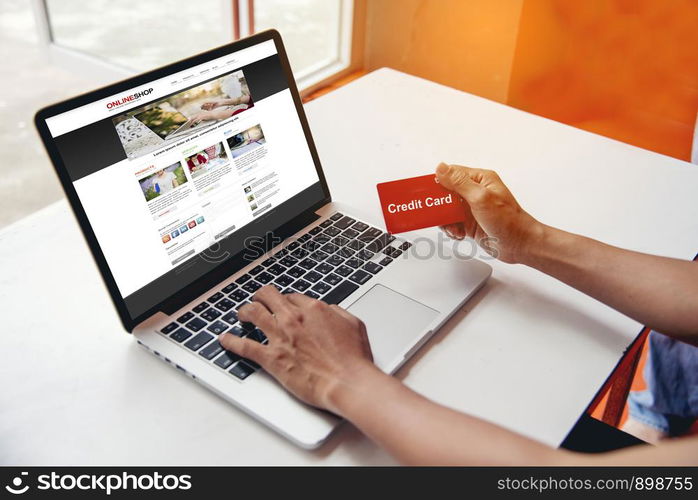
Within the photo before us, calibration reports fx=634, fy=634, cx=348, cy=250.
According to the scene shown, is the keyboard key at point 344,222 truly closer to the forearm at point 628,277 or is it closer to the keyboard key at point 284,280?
the keyboard key at point 284,280

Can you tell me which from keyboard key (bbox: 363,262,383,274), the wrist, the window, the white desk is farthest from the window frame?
the wrist

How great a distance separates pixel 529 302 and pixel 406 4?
1.39 meters

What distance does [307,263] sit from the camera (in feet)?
2.78

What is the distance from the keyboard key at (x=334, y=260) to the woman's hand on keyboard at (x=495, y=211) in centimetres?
18

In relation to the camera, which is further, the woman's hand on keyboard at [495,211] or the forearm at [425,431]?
the woman's hand on keyboard at [495,211]

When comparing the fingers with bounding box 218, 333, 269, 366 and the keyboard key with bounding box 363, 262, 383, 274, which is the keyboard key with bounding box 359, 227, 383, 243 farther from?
the fingers with bounding box 218, 333, 269, 366

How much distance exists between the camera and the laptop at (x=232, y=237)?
68 cm

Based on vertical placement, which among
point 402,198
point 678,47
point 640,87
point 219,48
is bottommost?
point 640,87

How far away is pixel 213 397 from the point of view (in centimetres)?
68

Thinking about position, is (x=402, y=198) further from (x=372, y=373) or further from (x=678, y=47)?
(x=678, y=47)

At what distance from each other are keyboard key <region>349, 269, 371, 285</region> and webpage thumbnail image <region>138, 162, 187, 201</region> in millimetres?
245

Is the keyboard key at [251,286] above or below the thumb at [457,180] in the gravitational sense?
below

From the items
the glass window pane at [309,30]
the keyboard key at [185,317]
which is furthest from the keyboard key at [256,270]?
the glass window pane at [309,30]
